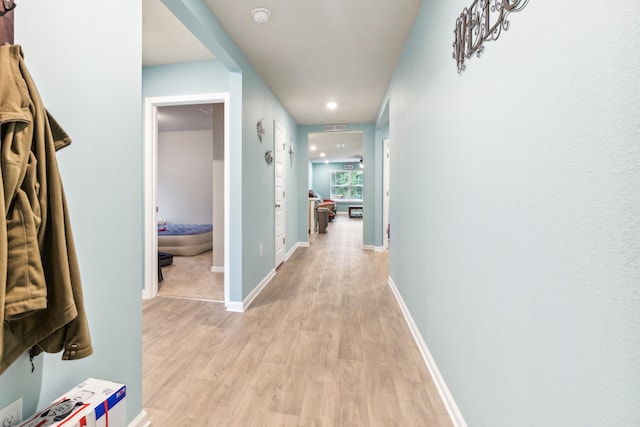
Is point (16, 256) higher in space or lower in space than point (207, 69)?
lower

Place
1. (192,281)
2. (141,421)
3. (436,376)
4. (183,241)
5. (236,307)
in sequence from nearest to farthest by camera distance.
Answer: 1. (141,421)
2. (436,376)
3. (236,307)
4. (192,281)
5. (183,241)

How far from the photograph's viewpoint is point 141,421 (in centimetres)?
132

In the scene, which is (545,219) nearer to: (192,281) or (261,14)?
(261,14)

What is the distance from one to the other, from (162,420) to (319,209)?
6.83m

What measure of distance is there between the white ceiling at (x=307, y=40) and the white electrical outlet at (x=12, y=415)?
2.33m

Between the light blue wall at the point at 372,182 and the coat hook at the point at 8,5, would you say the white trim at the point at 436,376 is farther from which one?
the light blue wall at the point at 372,182

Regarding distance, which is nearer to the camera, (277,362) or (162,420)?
(162,420)

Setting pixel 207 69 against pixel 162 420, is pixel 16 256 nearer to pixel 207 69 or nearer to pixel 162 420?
pixel 162 420

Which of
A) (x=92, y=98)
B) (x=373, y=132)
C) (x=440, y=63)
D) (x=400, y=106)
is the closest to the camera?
(x=92, y=98)

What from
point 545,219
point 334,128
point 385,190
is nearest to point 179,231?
point 334,128

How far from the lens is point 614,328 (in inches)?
22.3

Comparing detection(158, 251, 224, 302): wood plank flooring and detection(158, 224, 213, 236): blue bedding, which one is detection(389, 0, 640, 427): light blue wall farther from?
detection(158, 224, 213, 236): blue bedding

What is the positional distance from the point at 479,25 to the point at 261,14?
1.64m

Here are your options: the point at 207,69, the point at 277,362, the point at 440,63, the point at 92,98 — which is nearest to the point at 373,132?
the point at 207,69
